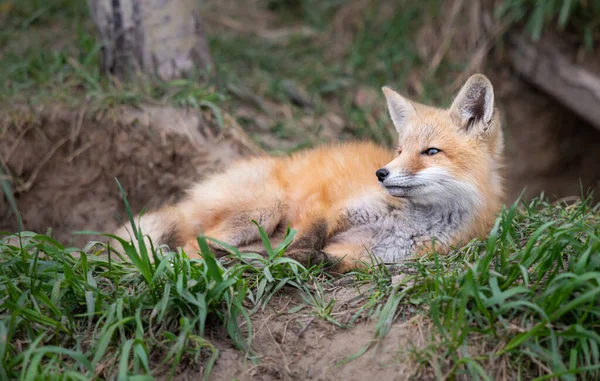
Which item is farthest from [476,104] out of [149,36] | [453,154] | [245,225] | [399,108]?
[149,36]

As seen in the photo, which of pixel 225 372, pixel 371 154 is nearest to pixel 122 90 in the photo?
pixel 371 154

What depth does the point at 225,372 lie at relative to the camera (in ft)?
7.91

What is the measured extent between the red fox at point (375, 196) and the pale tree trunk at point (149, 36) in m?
1.43

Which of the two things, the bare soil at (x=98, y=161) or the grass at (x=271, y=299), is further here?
Answer: the bare soil at (x=98, y=161)

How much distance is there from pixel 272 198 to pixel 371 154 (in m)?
0.71

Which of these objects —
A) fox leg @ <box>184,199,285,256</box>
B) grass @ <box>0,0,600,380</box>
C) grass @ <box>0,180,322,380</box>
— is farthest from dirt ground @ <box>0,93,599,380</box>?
grass @ <box>0,180,322,380</box>

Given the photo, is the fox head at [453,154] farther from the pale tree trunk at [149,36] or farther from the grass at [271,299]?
the pale tree trunk at [149,36]

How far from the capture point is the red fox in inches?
121

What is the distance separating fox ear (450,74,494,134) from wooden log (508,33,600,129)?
103 inches

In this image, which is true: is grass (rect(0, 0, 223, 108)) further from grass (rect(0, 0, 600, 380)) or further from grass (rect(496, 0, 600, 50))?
grass (rect(496, 0, 600, 50))

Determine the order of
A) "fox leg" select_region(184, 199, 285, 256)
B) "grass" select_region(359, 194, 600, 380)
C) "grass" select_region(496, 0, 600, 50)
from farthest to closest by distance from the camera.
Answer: "grass" select_region(496, 0, 600, 50) → "fox leg" select_region(184, 199, 285, 256) → "grass" select_region(359, 194, 600, 380)

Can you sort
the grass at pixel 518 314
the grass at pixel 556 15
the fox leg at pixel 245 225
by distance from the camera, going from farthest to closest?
the grass at pixel 556 15 → the fox leg at pixel 245 225 → the grass at pixel 518 314

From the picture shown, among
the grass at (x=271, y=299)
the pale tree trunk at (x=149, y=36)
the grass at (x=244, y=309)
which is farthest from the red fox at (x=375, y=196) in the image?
the pale tree trunk at (x=149, y=36)

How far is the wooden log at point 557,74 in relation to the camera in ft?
17.2
